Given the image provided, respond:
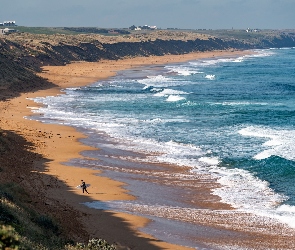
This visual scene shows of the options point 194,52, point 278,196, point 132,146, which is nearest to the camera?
point 278,196

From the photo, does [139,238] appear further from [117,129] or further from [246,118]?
[246,118]

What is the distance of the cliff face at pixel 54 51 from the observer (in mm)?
63688

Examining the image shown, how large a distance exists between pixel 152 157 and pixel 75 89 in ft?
120

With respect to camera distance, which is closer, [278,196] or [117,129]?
[278,196]

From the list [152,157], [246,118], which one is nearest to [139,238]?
[152,157]

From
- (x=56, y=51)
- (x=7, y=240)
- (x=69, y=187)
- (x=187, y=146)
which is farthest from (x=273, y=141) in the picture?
(x=56, y=51)

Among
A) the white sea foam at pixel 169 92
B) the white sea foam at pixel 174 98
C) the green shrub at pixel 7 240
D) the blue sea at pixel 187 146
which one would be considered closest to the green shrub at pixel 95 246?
the green shrub at pixel 7 240

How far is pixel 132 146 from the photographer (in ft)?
109

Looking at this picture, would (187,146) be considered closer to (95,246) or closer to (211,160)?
(211,160)

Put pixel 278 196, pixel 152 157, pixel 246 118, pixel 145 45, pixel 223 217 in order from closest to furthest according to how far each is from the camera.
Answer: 1. pixel 223 217
2. pixel 278 196
3. pixel 152 157
4. pixel 246 118
5. pixel 145 45

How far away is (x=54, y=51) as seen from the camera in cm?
9931

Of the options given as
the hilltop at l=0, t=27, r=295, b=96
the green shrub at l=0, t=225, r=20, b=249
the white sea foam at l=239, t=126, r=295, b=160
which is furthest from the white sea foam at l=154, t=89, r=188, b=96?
the green shrub at l=0, t=225, r=20, b=249

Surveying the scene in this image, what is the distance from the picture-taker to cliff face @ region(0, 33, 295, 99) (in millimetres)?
63688

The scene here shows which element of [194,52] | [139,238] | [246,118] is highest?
[194,52]
